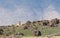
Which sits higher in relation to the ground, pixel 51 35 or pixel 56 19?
pixel 56 19

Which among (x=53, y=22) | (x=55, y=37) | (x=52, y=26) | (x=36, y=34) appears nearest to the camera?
(x=55, y=37)

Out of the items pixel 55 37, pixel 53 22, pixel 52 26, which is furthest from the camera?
pixel 53 22

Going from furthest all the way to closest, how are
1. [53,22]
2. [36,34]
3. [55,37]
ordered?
[53,22]
[36,34]
[55,37]

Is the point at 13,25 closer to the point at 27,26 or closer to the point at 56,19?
the point at 27,26

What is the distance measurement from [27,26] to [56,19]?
16.3 ft

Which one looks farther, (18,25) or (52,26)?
(18,25)

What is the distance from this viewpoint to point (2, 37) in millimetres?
26062

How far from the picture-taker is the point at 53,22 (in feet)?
107

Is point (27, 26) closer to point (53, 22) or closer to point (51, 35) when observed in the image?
point (53, 22)

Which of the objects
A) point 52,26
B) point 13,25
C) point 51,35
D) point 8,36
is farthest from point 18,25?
point 51,35

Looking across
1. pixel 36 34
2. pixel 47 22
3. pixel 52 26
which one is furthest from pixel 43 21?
pixel 36 34

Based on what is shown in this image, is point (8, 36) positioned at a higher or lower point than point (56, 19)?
lower

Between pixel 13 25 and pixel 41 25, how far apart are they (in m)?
4.52

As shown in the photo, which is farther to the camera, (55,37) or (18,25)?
(18,25)
